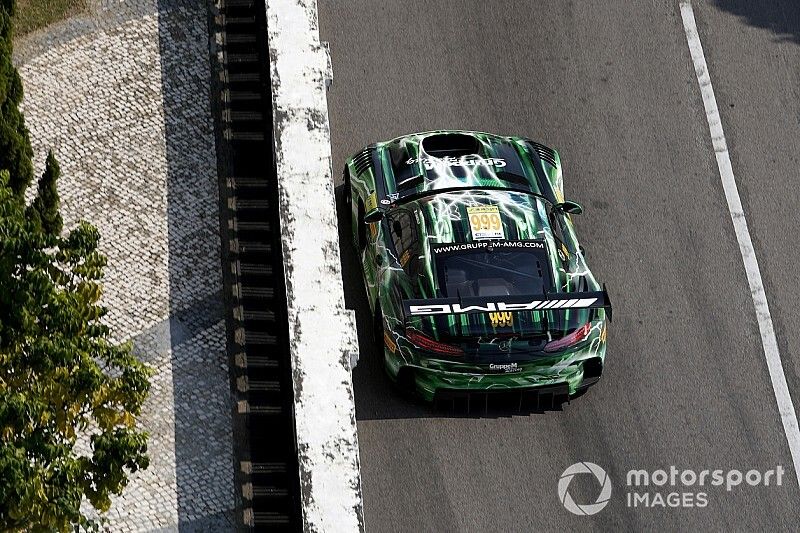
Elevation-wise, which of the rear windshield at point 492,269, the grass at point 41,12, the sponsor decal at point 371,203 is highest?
the grass at point 41,12

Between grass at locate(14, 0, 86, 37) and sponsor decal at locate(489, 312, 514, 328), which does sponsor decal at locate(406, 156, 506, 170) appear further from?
grass at locate(14, 0, 86, 37)

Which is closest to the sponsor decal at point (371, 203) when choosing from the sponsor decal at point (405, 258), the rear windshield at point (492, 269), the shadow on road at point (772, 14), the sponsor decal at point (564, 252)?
the sponsor decal at point (405, 258)

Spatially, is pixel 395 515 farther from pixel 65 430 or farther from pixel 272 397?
pixel 65 430

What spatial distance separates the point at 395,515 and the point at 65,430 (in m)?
4.26

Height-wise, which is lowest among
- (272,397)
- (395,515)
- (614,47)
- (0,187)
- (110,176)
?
(395,515)

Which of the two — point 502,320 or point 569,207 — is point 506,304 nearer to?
point 502,320

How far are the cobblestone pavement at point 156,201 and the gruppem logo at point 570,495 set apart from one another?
346 centimetres

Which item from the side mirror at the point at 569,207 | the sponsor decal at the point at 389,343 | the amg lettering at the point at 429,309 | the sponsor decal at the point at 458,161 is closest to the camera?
the amg lettering at the point at 429,309

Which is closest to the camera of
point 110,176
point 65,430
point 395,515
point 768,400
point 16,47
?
point 65,430

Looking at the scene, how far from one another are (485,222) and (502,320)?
1352 mm

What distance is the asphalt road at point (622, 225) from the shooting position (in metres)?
17.0

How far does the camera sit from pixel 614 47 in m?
21.4

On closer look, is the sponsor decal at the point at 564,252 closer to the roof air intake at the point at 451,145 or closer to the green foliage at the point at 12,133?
the roof air intake at the point at 451,145

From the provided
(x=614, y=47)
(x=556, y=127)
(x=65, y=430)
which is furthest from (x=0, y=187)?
(x=614, y=47)
